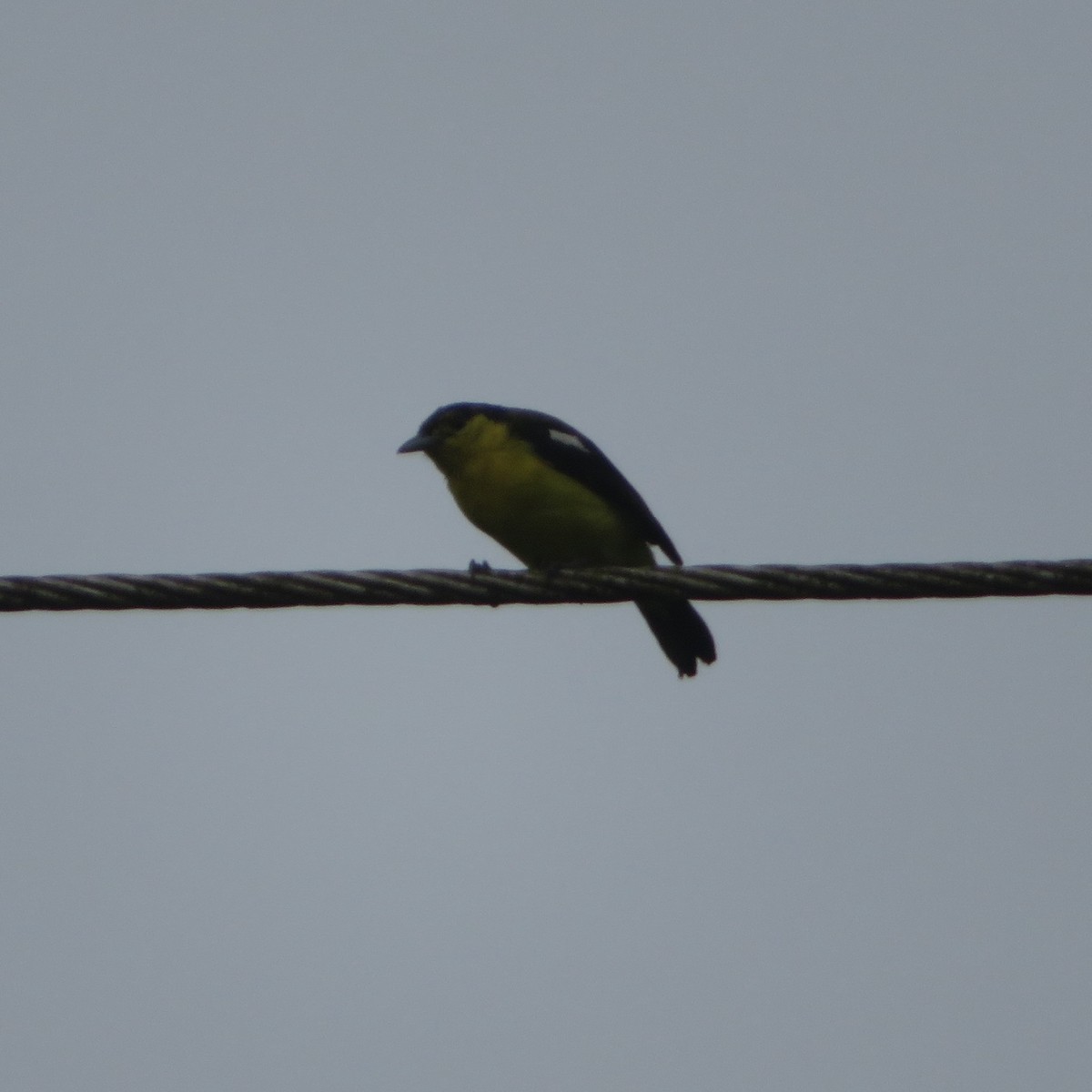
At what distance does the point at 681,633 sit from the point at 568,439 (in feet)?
2.99

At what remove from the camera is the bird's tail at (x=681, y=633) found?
6379 mm

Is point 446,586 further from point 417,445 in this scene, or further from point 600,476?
point 417,445

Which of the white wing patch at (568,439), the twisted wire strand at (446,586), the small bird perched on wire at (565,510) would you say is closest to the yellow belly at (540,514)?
the small bird perched on wire at (565,510)

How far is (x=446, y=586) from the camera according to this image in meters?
3.92

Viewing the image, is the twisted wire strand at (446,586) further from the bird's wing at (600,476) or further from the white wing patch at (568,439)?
the white wing patch at (568,439)

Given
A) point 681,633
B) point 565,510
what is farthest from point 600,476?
point 681,633

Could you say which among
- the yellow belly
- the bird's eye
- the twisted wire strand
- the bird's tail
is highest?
the bird's eye

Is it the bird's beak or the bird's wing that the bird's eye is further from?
the bird's beak

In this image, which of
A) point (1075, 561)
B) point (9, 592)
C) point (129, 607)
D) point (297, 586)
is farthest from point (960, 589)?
point (9, 592)

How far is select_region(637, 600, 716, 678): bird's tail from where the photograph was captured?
6379 millimetres

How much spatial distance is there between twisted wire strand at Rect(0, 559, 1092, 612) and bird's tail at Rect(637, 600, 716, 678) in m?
2.39

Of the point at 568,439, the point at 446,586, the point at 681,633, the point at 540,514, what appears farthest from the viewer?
the point at 568,439

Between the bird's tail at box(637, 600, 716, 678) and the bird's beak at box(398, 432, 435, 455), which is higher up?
the bird's beak at box(398, 432, 435, 455)

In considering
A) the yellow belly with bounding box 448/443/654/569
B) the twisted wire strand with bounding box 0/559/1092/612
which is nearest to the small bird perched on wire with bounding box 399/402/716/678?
the yellow belly with bounding box 448/443/654/569
